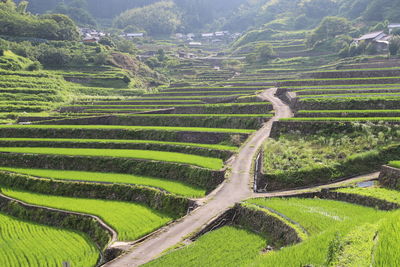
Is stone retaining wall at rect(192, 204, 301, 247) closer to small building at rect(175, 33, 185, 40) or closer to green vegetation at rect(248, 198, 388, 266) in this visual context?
green vegetation at rect(248, 198, 388, 266)

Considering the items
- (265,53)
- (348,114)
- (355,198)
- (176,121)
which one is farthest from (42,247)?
(265,53)

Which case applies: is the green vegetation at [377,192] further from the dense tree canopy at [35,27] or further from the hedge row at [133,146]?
the dense tree canopy at [35,27]

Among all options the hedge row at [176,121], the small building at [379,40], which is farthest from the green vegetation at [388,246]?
the small building at [379,40]

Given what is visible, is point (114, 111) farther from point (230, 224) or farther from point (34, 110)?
point (230, 224)

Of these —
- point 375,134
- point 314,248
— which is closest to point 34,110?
point 375,134

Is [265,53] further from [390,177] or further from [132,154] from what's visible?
[390,177]
